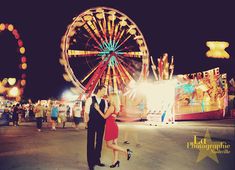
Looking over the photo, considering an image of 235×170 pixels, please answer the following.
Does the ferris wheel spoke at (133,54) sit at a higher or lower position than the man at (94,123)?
higher

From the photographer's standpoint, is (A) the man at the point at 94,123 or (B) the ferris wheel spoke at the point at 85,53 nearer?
(A) the man at the point at 94,123

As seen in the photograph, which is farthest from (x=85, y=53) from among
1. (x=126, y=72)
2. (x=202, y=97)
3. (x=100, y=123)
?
(x=100, y=123)

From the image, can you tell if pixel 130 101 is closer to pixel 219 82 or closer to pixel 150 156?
pixel 219 82

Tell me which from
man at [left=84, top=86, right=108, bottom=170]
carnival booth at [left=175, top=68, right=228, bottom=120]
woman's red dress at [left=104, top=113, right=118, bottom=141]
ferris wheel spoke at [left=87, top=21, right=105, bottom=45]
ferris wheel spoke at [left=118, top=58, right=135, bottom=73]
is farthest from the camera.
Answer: carnival booth at [left=175, top=68, right=228, bottom=120]

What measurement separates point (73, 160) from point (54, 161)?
0.44 m

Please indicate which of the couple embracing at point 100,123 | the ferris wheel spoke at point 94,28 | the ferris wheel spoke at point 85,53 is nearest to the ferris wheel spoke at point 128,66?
the ferris wheel spoke at point 85,53

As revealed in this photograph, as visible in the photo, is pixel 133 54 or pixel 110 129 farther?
pixel 133 54

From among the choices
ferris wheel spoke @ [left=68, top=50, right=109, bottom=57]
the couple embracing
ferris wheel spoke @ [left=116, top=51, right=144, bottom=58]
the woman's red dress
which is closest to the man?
the couple embracing

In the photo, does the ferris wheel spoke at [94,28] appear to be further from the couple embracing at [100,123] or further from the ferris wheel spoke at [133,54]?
the couple embracing at [100,123]

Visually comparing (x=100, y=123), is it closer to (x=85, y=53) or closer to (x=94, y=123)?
(x=94, y=123)

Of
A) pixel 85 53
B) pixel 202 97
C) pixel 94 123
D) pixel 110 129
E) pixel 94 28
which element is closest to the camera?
pixel 94 123

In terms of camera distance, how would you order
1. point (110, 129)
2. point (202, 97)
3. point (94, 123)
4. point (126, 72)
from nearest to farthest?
point (94, 123) → point (110, 129) → point (126, 72) → point (202, 97)

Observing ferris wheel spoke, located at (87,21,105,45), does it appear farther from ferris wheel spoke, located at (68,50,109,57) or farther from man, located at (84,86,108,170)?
man, located at (84,86,108,170)

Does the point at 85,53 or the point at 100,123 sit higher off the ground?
the point at 85,53
